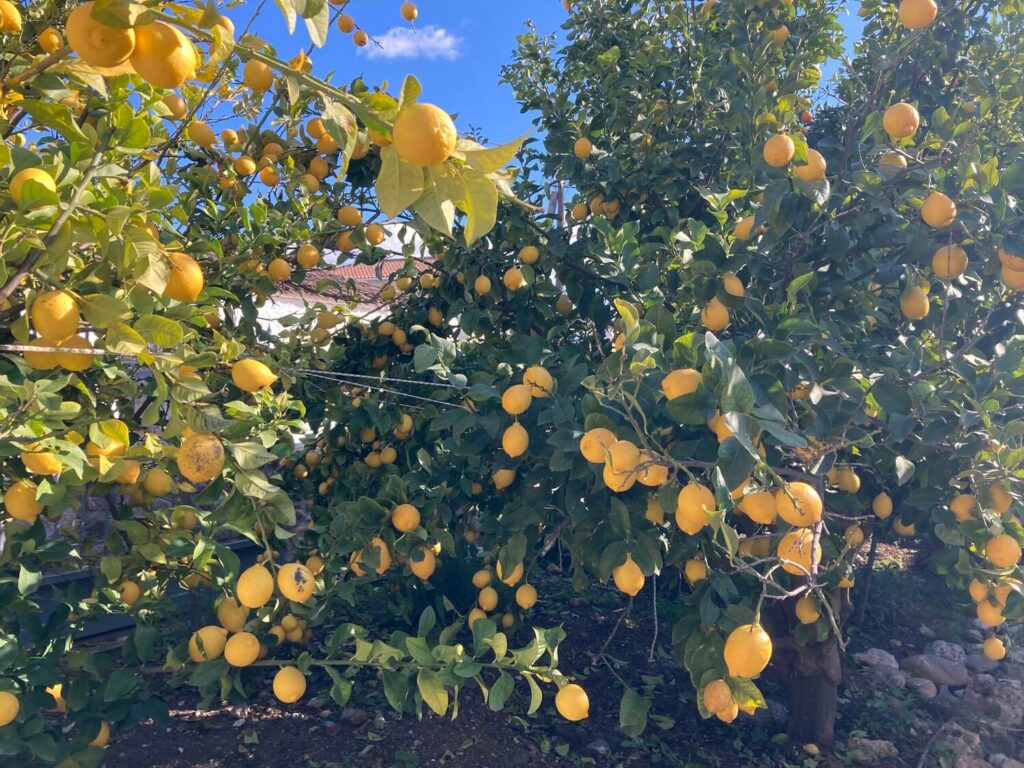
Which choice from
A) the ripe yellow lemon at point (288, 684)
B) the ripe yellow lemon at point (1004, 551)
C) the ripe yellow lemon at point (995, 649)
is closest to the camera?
the ripe yellow lemon at point (1004, 551)

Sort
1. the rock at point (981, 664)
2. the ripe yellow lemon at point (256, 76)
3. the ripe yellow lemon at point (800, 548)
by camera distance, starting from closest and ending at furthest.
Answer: the ripe yellow lemon at point (800, 548), the ripe yellow lemon at point (256, 76), the rock at point (981, 664)

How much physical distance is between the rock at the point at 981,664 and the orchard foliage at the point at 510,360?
3.43ft

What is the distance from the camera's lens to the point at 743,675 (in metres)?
1.42

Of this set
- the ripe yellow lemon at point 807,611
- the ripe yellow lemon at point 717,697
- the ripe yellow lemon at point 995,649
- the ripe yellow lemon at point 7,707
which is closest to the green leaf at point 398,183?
the ripe yellow lemon at point 717,697

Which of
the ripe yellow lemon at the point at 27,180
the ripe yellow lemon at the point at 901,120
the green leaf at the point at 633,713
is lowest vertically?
the green leaf at the point at 633,713

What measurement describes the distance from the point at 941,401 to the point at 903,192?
630 millimetres

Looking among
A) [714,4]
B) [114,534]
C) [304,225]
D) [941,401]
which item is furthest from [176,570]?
[714,4]

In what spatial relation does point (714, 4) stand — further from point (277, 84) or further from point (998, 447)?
point (998, 447)

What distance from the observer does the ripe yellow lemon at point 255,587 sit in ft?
5.49

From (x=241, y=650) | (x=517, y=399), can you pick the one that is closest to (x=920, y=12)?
(x=517, y=399)

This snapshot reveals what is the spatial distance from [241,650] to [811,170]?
192cm

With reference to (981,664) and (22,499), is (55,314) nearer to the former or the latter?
(22,499)

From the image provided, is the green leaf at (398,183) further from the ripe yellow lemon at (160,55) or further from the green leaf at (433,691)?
the green leaf at (433,691)

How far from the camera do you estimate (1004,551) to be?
1.60m
